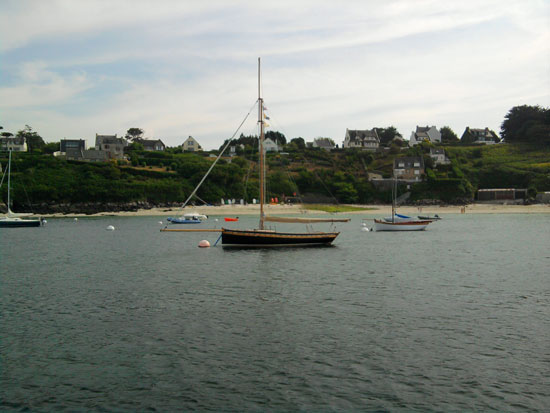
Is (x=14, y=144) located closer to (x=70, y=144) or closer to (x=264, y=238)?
(x=70, y=144)

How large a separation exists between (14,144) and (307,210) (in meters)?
106

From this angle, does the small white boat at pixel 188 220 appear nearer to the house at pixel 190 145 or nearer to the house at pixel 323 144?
the house at pixel 190 145

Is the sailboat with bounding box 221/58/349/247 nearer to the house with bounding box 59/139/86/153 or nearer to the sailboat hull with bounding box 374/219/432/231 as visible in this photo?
the sailboat hull with bounding box 374/219/432/231

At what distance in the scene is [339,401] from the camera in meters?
13.6

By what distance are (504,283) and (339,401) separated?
68.8 feet

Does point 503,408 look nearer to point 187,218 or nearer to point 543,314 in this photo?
point 543,314

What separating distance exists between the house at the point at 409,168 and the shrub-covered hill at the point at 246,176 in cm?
411

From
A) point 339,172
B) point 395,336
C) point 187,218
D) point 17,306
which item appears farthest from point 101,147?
point 395,336

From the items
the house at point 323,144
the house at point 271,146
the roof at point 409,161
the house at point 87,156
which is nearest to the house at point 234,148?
the house at point 271,146

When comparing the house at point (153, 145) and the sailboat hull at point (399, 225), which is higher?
the house at point (153, 145)

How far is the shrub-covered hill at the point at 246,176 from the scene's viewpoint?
12062cm

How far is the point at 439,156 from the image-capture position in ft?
534

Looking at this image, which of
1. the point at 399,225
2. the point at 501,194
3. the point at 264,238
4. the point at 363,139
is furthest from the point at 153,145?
the point at 264,238

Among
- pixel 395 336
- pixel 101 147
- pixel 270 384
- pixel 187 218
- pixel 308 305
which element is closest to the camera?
pixel 270 384
